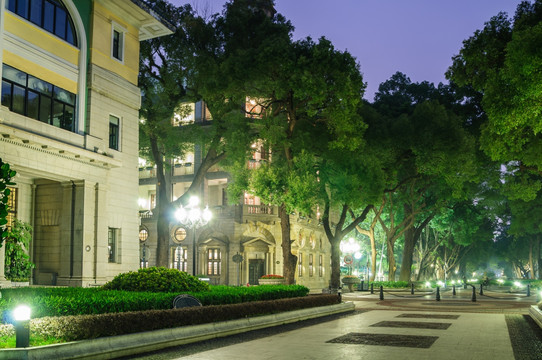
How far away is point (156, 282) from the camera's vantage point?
1627cm

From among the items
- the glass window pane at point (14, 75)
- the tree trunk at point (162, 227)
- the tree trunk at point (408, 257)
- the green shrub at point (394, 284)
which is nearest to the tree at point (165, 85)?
the tree trunk at point (162, 227)

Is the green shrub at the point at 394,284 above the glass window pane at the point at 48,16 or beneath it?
beneath

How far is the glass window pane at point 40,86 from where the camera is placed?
72.6 ft

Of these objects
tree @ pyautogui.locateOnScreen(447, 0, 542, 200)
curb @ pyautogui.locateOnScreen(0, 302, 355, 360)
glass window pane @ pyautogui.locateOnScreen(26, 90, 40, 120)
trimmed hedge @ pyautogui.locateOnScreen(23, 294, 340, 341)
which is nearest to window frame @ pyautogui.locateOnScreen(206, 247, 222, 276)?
tree @ pyautogui.locateOnScreen(447, 0, 542, 200)

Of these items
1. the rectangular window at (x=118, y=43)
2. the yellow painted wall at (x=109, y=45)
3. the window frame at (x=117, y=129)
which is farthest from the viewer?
the rectangular window at (x=118, y=43)

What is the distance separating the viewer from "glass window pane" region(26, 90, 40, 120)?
22.1 m

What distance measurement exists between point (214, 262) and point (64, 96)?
26325mm

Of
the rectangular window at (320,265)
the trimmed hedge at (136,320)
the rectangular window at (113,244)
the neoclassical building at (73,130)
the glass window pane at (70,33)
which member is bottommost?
the rectangular window at (320,265)

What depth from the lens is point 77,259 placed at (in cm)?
2353

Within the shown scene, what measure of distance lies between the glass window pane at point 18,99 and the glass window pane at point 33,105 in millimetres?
277

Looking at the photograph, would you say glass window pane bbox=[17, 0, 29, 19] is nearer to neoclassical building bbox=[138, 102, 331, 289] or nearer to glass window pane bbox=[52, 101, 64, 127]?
glass window pane bbox=[52, 101, 64, 127]

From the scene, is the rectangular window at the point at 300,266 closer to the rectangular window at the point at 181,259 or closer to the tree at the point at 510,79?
the rectangular window at the point at 181,259

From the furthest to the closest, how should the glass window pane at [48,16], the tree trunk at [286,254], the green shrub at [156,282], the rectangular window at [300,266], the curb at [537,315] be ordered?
the rectangular window at [300,266]
the tree trunk at [286,254]
the glass window pane at [48,16]
the curb at [537,315]
the green shrub at [156,282]

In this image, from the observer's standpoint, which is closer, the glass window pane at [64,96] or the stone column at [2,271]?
the stone column at [2,271]
